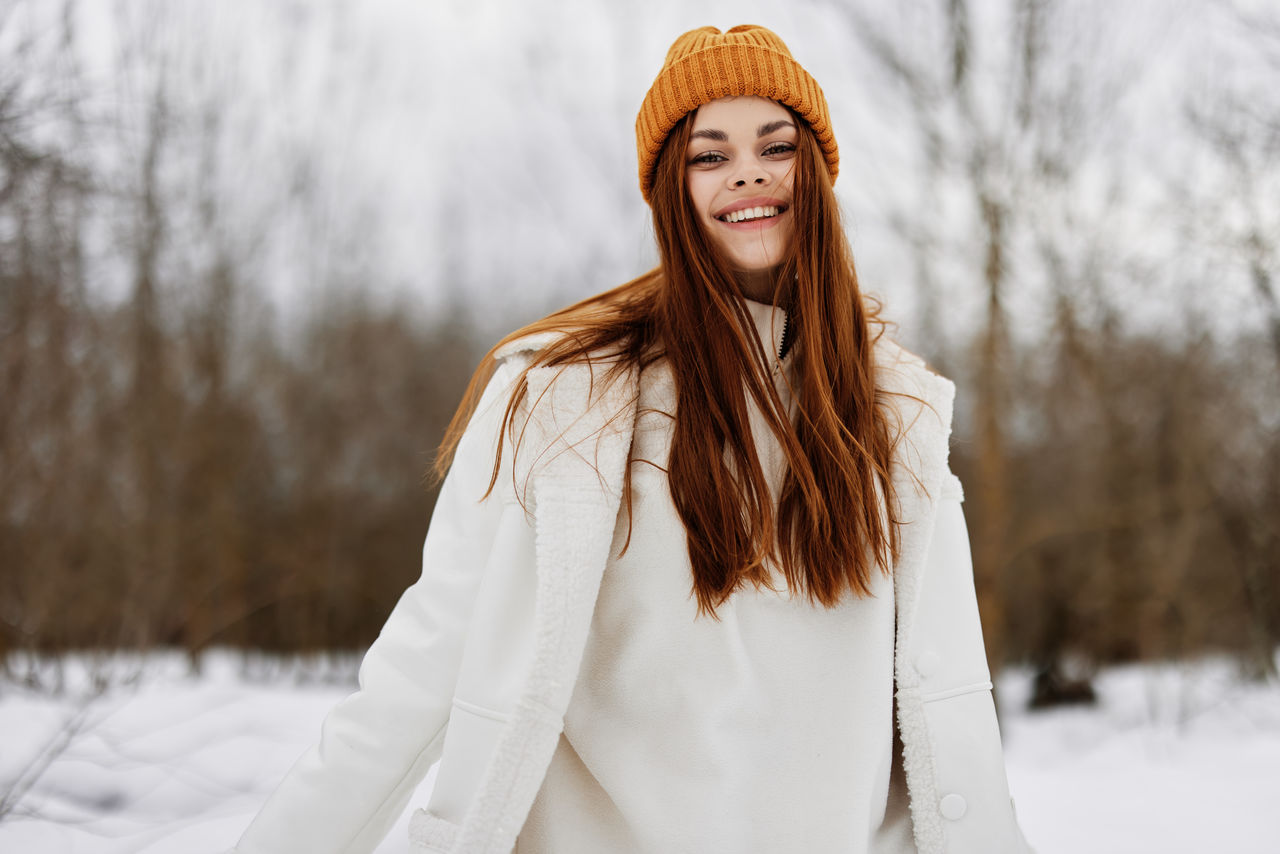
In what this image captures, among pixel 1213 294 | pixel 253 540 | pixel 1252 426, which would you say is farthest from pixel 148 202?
pixel 1252 426

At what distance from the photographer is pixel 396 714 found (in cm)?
124

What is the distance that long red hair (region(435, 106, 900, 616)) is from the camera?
132 centimetres

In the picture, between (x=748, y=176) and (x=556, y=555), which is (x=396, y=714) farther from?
(x=748, y=176)

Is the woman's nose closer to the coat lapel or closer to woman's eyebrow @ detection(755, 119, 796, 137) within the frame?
woman's eyebrow @ detection(755, 119, 796, 137)

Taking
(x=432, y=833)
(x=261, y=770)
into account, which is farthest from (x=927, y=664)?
(x=261, y=770)

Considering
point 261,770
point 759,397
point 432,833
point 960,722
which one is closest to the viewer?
point 432,833

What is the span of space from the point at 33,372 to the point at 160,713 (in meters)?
1.94

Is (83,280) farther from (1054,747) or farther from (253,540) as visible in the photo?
(1054,747)

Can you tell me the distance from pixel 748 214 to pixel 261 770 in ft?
7.63

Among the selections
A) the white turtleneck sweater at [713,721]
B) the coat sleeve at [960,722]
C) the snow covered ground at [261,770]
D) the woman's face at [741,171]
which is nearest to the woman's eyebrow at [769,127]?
the woman's face at [741,171]

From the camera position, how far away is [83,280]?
4270 mm

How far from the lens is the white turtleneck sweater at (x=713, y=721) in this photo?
4.15 ft

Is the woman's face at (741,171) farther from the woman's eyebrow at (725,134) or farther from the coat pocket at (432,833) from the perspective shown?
the coat pocket at (432,833)

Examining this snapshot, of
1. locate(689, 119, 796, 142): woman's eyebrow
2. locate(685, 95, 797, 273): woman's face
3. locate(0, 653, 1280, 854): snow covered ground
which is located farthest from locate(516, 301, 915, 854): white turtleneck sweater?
Answer: locate(0, 653, 1280, 854): snow covered ground
